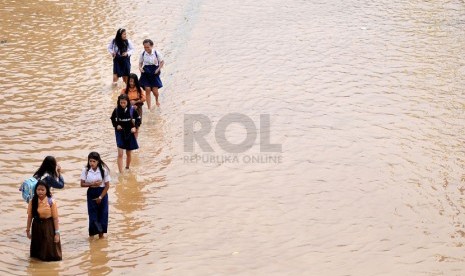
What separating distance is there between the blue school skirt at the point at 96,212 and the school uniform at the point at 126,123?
6.41ft

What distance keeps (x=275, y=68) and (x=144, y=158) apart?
530cm

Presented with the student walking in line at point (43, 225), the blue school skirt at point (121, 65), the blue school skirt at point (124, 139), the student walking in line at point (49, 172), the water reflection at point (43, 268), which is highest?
the blue school skirt at point (121, 65)

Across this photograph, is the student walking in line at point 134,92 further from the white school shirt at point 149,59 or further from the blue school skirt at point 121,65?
the blue school skirt at point 121,65

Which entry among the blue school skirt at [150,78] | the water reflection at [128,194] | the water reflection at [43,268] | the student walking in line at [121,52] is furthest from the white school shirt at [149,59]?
the water reflection at [43,268]

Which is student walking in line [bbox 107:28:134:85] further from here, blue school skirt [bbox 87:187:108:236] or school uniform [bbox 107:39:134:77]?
blue school skirt [bbox 87:187:108:236]

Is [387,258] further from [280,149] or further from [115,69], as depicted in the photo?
[115,69]

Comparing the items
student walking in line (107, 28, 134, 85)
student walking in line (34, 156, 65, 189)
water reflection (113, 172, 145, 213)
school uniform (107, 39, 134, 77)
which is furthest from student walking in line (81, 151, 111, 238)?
school uniform (107, 39, 134, 77)

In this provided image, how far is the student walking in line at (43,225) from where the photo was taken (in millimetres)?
9367

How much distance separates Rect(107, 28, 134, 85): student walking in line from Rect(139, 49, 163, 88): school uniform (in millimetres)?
767

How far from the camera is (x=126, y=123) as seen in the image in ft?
39.3

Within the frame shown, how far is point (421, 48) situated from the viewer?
18344 millimetres

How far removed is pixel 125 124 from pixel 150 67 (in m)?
2.96

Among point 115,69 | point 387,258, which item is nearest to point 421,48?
point 115,69

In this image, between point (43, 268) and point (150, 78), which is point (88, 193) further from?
point (150, 78)
